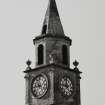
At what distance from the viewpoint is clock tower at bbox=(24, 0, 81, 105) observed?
7169 cm

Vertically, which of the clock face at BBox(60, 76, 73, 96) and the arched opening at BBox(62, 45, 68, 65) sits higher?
the arched opening at BBox(62, 45, 68, 65)

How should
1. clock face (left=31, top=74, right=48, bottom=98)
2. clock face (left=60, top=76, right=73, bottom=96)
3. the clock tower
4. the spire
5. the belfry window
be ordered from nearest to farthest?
the clock tower, clock face (left=31, top=74, right=48, bottom=98), clock face (left=60, top=76, right=73, bottom=96), the belfry window, the spire

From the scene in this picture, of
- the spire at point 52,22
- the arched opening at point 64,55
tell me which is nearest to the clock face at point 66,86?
the arched opening at point 64,55

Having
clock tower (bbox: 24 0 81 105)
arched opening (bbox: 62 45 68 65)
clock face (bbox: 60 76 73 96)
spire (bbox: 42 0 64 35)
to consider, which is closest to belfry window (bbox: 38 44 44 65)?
clock tower (bbox: 24 0 81 105)

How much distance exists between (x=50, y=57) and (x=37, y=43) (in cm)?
290

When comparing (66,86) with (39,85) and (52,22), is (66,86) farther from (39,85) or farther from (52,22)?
(52,22)

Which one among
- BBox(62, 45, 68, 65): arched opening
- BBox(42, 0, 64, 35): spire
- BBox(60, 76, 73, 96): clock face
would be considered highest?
BBox(42, 0, 64, 35): spire

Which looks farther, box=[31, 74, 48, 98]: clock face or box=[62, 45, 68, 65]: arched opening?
box=[62, 45, 68, 65]: arched opening

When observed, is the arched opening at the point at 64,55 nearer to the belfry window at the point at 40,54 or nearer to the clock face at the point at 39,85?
the belfry window at the point at 40,54

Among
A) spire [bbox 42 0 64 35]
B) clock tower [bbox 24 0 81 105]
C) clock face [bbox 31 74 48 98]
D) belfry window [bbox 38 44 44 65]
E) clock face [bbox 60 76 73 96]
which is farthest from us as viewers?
spire [bbox 42 0 64 35]

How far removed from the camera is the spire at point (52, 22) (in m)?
74.8

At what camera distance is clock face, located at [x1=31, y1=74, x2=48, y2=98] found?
2840 inches

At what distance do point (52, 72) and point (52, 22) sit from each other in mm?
6703

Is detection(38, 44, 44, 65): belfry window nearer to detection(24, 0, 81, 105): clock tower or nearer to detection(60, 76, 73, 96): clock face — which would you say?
detection(24, 0, 81, 105): clock tower
